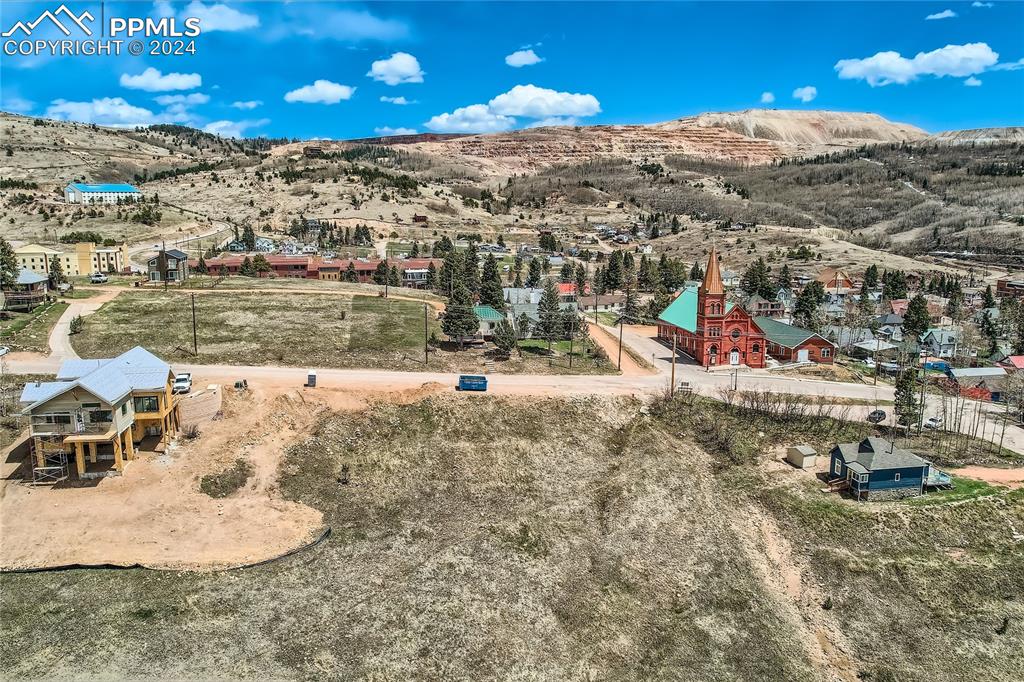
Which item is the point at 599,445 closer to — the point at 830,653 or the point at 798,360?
the point at 830,653

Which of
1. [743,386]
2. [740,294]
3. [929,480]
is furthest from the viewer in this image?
[740,294]

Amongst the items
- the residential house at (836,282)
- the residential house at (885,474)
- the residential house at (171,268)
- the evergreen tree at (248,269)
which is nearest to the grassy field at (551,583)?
the residential house at (885,474)

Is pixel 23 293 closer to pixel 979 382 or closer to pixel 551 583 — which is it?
pixel 551 583

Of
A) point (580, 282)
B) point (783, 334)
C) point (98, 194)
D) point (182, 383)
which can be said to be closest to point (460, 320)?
point (182, 383)

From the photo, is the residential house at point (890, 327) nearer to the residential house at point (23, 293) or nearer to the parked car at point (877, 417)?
the parked car at point (877, 417)

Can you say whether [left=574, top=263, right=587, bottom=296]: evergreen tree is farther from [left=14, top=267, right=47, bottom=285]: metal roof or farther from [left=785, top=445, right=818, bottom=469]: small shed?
[left=14, top=267, right=47, bottom=285]: metal roof

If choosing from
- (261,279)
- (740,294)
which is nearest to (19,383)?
(261,279)
